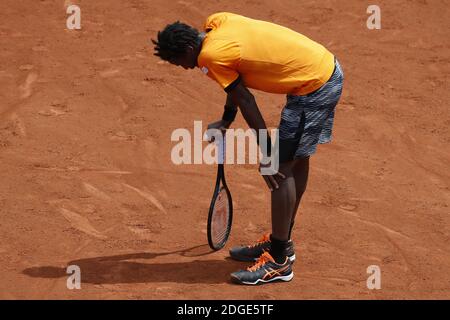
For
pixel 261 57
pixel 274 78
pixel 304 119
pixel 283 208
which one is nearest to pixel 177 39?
pixel 261 57

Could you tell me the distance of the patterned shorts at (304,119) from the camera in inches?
239

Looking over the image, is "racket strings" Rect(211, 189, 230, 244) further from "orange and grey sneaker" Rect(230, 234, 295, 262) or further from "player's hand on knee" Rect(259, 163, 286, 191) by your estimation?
"player's hand on knee" Rect(259, 163, 286, 191)

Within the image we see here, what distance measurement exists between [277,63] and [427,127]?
10.7 ft

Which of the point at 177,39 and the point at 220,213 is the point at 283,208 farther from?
the point at 177,39

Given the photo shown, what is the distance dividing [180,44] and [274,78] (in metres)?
0.64

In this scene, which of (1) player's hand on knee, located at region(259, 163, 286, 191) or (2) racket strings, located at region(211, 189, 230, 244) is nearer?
(1) player's hand on knee, located at region(259, 163, 286, 191)

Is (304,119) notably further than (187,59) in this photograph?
Yes

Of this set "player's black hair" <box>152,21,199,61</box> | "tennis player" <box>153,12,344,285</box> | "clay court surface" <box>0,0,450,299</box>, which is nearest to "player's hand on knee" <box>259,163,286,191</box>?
"tennis player" <box>153,12,344,285</box>

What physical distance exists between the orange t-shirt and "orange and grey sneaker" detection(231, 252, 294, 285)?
1178 mm

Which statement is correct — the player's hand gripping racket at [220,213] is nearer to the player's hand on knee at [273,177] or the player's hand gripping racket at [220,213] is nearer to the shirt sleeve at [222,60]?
the player's hand on knee at [273,177]

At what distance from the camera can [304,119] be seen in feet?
19.9

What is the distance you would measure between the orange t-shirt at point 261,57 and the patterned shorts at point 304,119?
5 cm

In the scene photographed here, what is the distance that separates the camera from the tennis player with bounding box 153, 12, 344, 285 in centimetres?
587

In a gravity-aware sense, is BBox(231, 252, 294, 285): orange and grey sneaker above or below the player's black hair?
below
